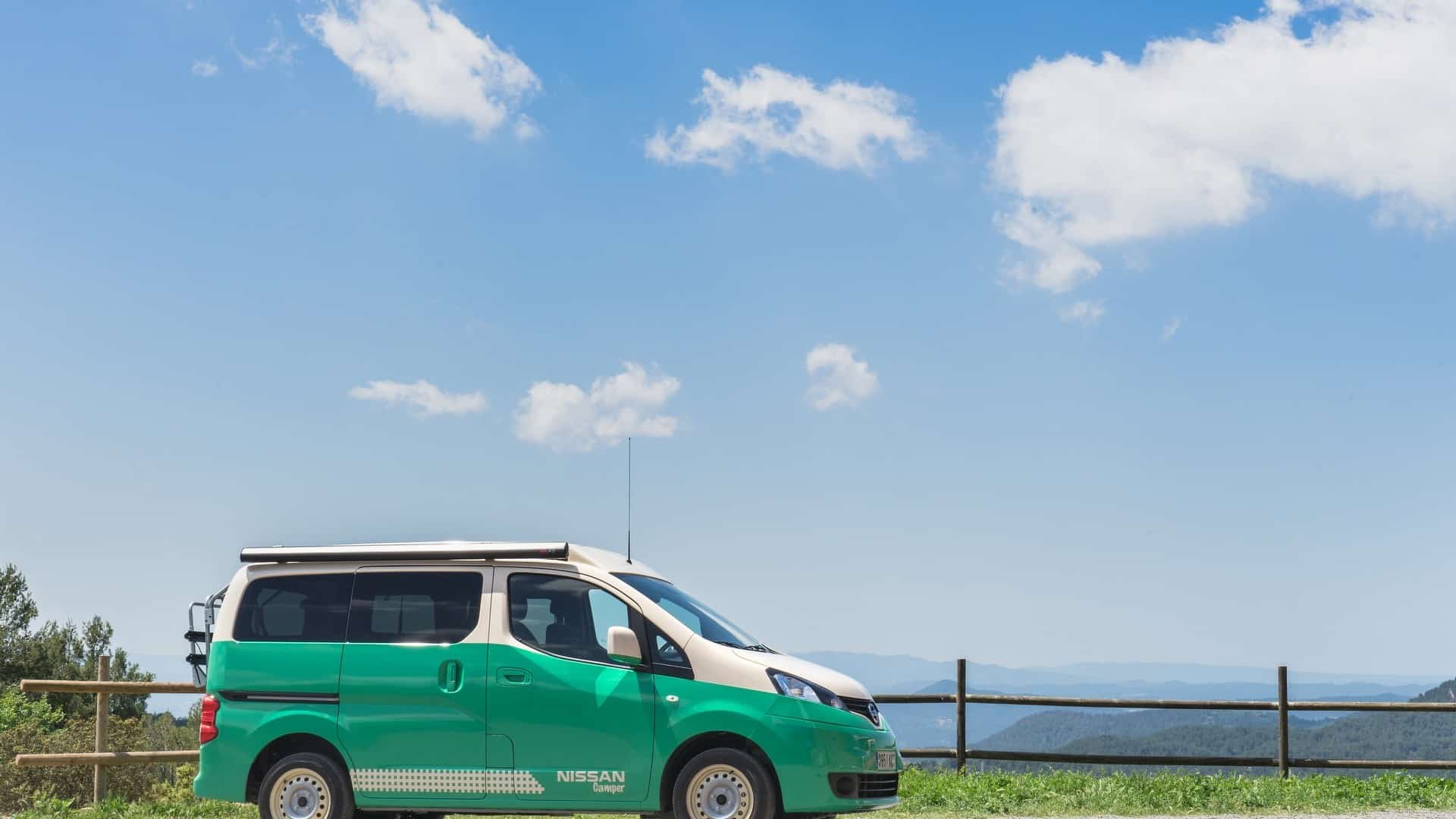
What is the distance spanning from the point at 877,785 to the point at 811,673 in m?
1.02

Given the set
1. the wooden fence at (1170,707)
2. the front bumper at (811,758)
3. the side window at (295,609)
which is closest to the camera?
the front bumper at (811,758)

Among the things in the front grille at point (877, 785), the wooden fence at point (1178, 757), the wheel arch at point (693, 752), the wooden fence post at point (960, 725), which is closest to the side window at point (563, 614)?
the wheel arch at point (693, 752)

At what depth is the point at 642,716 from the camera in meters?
10.8

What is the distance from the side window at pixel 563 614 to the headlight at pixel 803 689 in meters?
1.28

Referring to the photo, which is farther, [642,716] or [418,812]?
[418,812]

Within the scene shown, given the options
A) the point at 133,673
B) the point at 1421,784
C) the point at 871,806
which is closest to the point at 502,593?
the point at 871,806

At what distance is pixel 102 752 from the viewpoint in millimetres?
15453

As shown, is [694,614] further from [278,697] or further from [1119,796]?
[1119,796]

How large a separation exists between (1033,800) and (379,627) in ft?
28.4

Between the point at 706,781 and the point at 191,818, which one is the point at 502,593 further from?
the point at 191,818

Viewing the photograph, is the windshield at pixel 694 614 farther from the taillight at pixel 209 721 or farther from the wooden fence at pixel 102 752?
the wooden fence at pixel 102 752

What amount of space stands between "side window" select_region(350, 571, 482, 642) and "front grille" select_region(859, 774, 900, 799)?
11.0 ft

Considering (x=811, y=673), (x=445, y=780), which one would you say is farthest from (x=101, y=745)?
(x=811, y=673)

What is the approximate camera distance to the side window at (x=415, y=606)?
11.4 meters
